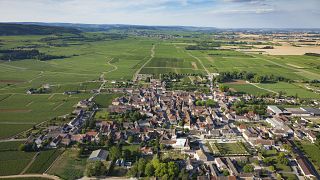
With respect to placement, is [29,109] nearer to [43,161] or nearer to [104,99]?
[104,99]

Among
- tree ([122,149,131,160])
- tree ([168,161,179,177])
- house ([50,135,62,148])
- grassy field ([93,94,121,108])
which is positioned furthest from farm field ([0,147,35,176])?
grassy field ([93,94,121,108])

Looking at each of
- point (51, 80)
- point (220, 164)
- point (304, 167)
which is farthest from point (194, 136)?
point (51, 80)

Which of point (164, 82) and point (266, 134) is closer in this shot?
point (266, 134)

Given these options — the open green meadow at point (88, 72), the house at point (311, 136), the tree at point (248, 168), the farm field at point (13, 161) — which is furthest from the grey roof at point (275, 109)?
the farm field at point (13, 161)

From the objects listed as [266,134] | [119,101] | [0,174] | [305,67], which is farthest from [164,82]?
[305,67]

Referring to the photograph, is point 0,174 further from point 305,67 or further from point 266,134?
point 305,67

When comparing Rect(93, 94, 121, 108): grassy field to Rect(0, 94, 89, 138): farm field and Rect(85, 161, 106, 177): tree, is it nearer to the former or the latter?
Rect(0, 94, 89, 138): farm field
